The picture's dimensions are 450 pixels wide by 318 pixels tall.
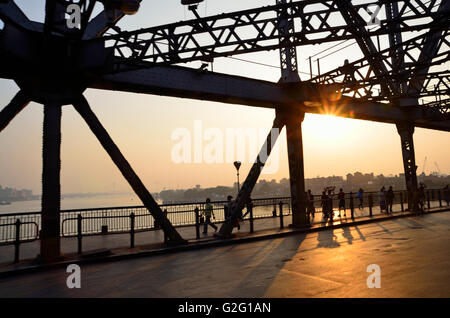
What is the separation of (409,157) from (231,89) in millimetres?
15438

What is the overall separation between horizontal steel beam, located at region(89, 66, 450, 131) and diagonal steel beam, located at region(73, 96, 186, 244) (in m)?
1.09

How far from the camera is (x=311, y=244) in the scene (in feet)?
35.4

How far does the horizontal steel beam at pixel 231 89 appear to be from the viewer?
1142cm

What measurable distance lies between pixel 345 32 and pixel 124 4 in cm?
638

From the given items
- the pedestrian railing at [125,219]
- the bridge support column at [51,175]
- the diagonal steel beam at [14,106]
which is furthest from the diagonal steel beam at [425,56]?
the diagonal steel beam at [14,106]

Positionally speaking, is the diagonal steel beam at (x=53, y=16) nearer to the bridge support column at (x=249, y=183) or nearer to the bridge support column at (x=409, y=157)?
the bridge support column at (x=249, y=183)

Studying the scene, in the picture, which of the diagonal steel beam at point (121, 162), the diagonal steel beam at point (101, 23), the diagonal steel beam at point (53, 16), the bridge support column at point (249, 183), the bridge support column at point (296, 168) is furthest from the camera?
the bridge support column at point (296, 168)

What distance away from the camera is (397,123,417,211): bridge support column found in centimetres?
2155

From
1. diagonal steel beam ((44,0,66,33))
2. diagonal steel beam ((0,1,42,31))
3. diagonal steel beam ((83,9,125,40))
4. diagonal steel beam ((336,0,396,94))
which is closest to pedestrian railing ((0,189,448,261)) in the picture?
diagonal steel beam ((44,0,66,33))

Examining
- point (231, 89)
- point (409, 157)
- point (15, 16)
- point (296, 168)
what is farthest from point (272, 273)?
point (409, 157)

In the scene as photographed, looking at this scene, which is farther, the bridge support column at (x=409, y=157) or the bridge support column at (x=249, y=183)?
the bridge support column at (x=409, y=157)

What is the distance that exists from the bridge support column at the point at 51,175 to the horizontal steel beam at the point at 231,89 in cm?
185

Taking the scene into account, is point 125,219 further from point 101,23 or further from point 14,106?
point 101,23
